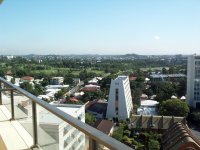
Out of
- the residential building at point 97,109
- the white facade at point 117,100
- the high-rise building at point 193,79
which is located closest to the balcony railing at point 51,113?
the white facade at point 117,100

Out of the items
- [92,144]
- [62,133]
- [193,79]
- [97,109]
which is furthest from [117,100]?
[92,144]

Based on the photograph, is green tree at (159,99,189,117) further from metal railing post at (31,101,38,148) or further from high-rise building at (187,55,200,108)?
metal railing post at (31,101,38,148)

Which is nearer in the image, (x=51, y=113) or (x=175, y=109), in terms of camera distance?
(x=51, y=113)

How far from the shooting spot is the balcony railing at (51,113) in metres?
1.08

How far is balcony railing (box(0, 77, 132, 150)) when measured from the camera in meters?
1.08

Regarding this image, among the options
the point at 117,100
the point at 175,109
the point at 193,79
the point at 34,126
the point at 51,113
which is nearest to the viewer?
the point at 51,113

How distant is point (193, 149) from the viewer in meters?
9.54

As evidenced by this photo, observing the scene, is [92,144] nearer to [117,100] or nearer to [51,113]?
[51,113]

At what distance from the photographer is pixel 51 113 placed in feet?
5.88

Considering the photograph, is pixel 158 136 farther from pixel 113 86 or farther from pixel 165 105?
pixel 113 86

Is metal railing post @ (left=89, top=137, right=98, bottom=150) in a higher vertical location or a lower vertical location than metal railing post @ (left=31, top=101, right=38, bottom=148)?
higher

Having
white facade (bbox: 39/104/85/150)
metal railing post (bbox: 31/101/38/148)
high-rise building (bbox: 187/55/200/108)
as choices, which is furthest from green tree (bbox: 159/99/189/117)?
white facade (bbox: 39/104/85/150)

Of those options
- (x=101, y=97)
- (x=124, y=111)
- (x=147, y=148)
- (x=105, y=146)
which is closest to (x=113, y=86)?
(x=124, y=111)

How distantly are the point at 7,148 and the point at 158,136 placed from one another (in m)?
14.9
